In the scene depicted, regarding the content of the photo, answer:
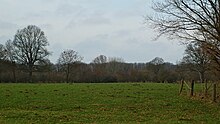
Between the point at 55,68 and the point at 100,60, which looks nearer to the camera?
the point at 55,68

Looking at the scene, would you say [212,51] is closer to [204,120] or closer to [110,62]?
[204,120]

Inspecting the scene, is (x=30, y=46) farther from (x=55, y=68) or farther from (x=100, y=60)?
(x=100, y=60)

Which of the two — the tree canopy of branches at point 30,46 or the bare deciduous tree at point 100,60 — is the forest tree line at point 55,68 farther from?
the bare deciduous tree at point 100,60

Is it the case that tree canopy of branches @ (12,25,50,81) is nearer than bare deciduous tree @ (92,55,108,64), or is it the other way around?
tree canopy of branches @ (12,25,50,81)

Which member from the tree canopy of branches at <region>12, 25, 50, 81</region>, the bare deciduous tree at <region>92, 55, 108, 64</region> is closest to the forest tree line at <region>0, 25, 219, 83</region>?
the tree canopy of branches at <region>12, 25, 50, 81</region>

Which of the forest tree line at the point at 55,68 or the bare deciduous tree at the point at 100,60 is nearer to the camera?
the forest tree line at the point at 55,68

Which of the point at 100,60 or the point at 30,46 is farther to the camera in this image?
the point at 100,60

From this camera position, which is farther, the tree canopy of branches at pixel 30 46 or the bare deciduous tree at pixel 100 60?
the bare deciduous tree at pixel 100 60

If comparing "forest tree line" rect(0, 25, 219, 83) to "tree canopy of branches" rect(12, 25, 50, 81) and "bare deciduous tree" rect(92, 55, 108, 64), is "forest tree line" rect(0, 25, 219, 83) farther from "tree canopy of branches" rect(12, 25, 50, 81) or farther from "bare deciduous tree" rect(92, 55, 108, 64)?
"bare deciduous tree" rect(92, 55, 108, 64)

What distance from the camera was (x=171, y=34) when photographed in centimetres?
2738

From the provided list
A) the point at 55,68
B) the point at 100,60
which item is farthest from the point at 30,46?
the point at 100,60

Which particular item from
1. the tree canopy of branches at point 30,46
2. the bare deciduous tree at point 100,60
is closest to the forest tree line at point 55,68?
the tree canopy of branches at point 30,46

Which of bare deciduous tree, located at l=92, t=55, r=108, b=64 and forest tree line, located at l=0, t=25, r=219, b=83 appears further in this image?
bare deciduous tree, located at l=92, t=55, r=108, b=64

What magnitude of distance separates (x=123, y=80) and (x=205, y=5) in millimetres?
66185
